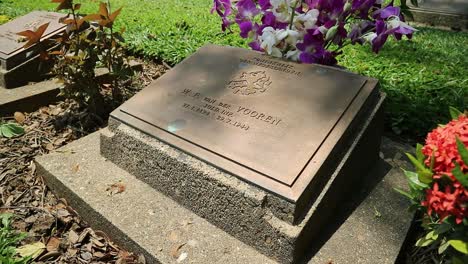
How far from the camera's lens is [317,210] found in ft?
5.42

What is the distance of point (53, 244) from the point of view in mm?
1938

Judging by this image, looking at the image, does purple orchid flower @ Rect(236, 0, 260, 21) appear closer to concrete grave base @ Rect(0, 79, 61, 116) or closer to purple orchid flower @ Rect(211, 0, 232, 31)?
purple orchid flower @ Rect(211, 0, 232, 31)

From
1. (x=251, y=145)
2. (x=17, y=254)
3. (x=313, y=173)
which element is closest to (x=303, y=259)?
(x=313, y=173)

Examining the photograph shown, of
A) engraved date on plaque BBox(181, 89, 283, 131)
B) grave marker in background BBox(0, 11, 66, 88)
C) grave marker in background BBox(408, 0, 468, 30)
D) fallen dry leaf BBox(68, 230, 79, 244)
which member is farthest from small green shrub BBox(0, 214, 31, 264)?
grave marker in background BBox(408, 0, 468, 30)

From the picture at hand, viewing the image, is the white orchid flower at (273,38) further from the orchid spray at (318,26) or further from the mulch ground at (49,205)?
the mulch ground at (49,205)

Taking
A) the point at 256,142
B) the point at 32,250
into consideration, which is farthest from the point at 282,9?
the point at 32,250

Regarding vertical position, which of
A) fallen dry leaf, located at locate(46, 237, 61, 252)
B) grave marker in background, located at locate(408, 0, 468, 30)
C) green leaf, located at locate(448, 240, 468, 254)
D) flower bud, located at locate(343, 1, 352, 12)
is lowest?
grave marker in background, located at locate(408, 0, 468, 30)

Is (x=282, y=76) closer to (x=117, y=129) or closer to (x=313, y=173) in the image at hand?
(x=313, y=173)

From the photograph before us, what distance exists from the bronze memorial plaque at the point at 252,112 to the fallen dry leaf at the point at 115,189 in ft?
1.10

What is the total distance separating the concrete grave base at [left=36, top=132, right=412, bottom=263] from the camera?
1688 mm

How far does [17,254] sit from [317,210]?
1387mm

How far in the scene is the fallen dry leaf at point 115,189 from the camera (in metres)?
2.05

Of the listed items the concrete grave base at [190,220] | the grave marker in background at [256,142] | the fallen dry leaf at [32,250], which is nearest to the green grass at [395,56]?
the concrete grave base at [190,220]

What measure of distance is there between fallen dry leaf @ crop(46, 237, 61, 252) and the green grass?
2.10 meters
